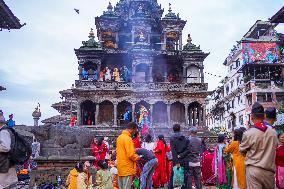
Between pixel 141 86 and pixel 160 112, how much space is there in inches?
142

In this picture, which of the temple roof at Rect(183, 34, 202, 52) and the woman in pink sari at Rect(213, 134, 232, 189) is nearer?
the woman in pink sari at Rect(213, 134, 232, 189)

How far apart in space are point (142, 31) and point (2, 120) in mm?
33561

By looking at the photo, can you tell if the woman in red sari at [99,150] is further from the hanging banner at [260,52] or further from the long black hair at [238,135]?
the hanging banner at [260,52]

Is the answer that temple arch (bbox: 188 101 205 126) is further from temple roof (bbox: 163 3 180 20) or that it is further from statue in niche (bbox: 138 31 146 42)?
temple roof (bbox: 163 3 180 20)

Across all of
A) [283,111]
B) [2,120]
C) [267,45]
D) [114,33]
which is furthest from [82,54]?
[2,120]

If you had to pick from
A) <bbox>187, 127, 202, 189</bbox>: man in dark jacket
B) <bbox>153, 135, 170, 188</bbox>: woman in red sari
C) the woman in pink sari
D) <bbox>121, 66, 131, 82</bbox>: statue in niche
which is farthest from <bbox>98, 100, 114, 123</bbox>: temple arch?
<bbox>187, 127, 202, 189</bbox>: man in dark jacket

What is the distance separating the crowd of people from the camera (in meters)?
5.07

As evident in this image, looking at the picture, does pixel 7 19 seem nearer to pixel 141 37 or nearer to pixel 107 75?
pixel 107 75

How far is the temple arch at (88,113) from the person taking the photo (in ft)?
116

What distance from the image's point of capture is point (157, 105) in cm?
3559

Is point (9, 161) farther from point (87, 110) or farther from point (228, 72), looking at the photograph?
point (228, 72)

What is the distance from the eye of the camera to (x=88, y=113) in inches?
1414

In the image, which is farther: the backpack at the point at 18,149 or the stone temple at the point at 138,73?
the stone temple at the point at 138,73

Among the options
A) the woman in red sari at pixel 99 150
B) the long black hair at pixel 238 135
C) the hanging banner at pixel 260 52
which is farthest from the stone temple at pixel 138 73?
the long black hair at pixel 238 135
